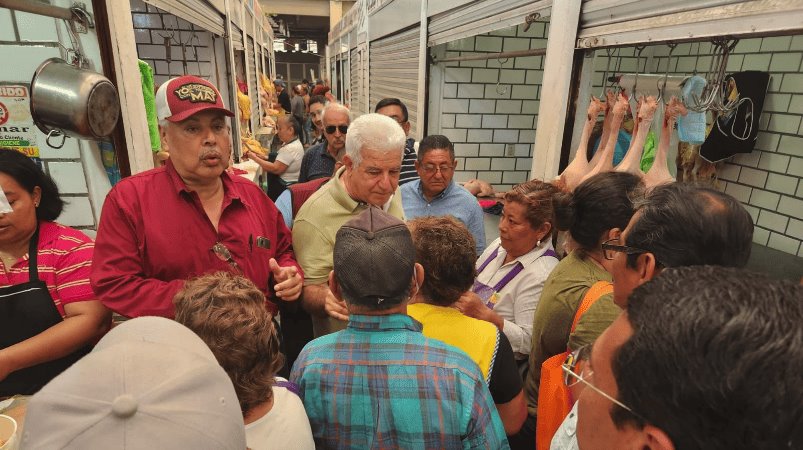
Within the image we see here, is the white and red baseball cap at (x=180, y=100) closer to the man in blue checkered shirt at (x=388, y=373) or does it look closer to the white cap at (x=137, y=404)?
the man in blue checkered shirt at (x=388, y=373)

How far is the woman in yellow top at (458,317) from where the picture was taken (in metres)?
1.37

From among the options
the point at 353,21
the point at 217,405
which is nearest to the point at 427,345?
the point at 217,405

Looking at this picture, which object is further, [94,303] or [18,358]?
[94,303]

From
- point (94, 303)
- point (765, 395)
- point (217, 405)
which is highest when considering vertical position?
point (765, 395)

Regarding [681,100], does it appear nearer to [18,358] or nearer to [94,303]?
[94,303]

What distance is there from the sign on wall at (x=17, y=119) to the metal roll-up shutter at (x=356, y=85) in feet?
26.2

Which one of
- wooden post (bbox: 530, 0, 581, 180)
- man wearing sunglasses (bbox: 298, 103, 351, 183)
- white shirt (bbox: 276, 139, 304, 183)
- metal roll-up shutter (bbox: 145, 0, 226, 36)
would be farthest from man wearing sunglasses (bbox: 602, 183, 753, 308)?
white shirt (bbox: 276, 139, 304, 183)

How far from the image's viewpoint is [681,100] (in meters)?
2.22

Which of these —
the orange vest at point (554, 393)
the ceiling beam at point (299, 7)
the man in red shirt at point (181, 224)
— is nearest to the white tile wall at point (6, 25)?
the man in red shirt at point (181, 224)

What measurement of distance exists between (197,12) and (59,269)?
3.56 metres

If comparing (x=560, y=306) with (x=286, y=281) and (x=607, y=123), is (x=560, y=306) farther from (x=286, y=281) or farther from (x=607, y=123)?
(x=607, y=123)

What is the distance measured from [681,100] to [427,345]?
2.08m

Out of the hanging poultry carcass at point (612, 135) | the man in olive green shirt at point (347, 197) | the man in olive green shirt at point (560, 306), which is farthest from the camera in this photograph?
the hanging poultry carcass at point (612, 135)

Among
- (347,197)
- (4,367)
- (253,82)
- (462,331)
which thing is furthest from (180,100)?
(253,82)
